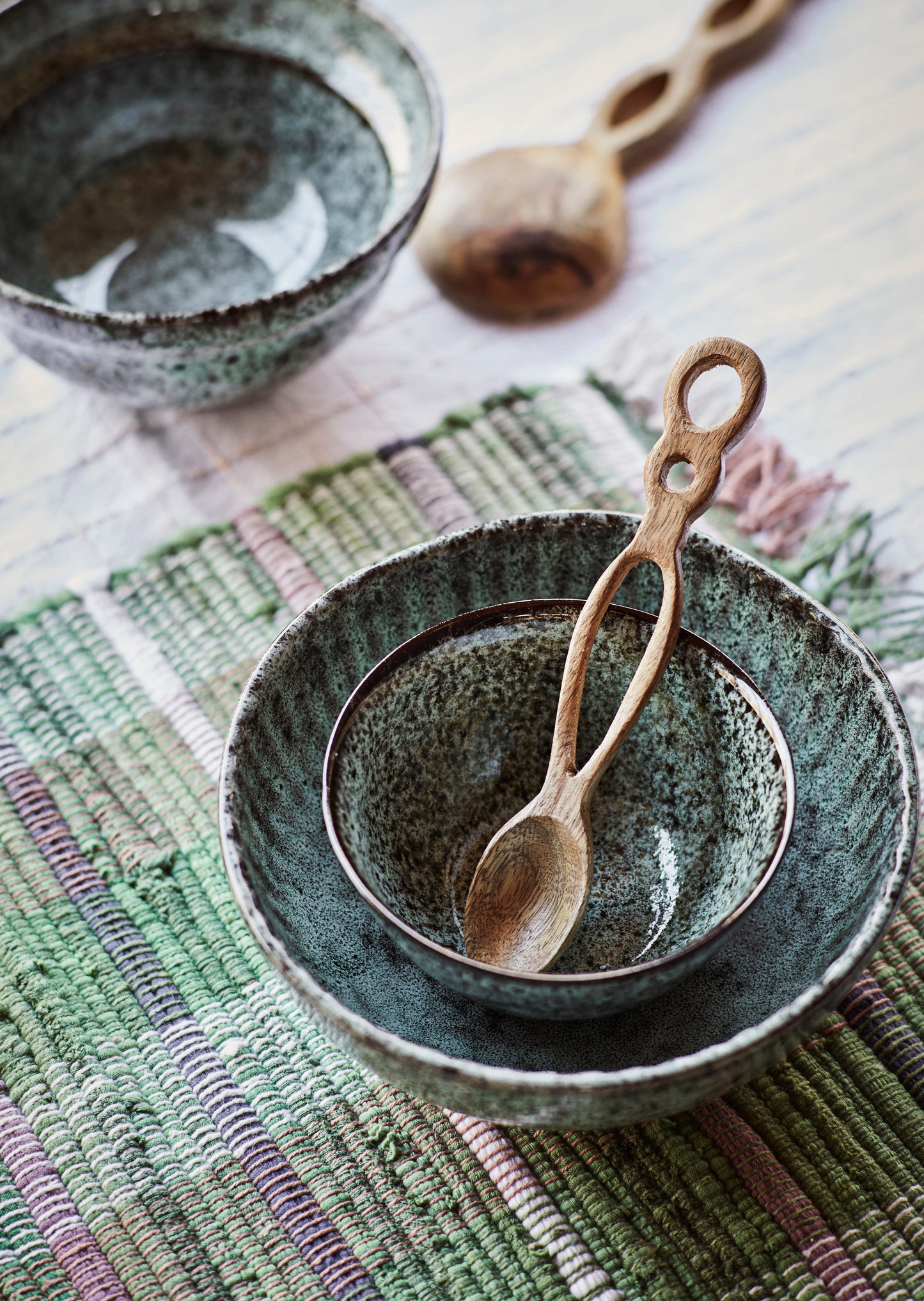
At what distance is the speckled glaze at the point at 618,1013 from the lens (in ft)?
1.63

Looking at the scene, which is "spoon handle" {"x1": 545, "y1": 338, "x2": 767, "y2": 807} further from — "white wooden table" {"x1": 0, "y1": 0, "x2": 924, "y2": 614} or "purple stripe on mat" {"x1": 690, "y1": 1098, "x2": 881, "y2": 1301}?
"white wooden table" {"x1": 0, "y1": 0, "x2": 924, "y2": 614}

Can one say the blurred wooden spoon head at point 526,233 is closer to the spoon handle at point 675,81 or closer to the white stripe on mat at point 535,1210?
the spoon handle at point 675,81

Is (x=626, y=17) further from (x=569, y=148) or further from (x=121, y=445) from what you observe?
(x=121, y=445)

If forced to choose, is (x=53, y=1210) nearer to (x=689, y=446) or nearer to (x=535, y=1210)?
(x=535, y=1210)

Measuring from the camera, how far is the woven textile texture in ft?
1.91

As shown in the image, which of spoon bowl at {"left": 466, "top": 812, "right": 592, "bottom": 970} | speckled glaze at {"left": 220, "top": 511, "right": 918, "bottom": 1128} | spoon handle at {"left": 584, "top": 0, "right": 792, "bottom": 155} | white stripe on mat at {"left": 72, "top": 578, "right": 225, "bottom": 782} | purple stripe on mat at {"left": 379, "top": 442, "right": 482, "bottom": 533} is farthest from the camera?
spoon handle at {"left": 584, "top": 0, "right": 792, "bottom": 155}

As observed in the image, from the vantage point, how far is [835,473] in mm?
957

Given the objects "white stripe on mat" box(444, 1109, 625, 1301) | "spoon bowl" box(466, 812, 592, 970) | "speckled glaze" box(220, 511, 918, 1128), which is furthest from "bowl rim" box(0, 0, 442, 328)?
"white stripe on mat" box(444, 1109, 625, 1301)

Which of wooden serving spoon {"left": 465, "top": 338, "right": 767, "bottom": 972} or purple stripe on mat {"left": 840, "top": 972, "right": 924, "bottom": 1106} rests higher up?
wooden serving spoon {"left": 465, "top": 338, "right": 767, "bottom": 972}

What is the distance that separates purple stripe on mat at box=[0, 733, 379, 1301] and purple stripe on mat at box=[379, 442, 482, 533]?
33 centimetres

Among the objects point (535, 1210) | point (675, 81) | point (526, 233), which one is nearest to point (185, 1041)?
point (535, 1210)

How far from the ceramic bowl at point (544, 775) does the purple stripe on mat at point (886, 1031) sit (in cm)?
12

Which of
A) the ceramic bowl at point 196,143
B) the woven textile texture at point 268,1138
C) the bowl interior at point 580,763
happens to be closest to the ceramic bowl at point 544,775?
the bowl interior at point 580,763

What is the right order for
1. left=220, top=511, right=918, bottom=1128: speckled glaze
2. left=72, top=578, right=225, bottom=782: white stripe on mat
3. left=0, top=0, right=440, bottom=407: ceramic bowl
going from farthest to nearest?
left=0, top=0, right=440, bottom=407: ceramic bowl, left=72, top=578, right=225, bottom=782: white stripe on mat, left=220, top=511, right=918, bottom=1128: speckled glaze
